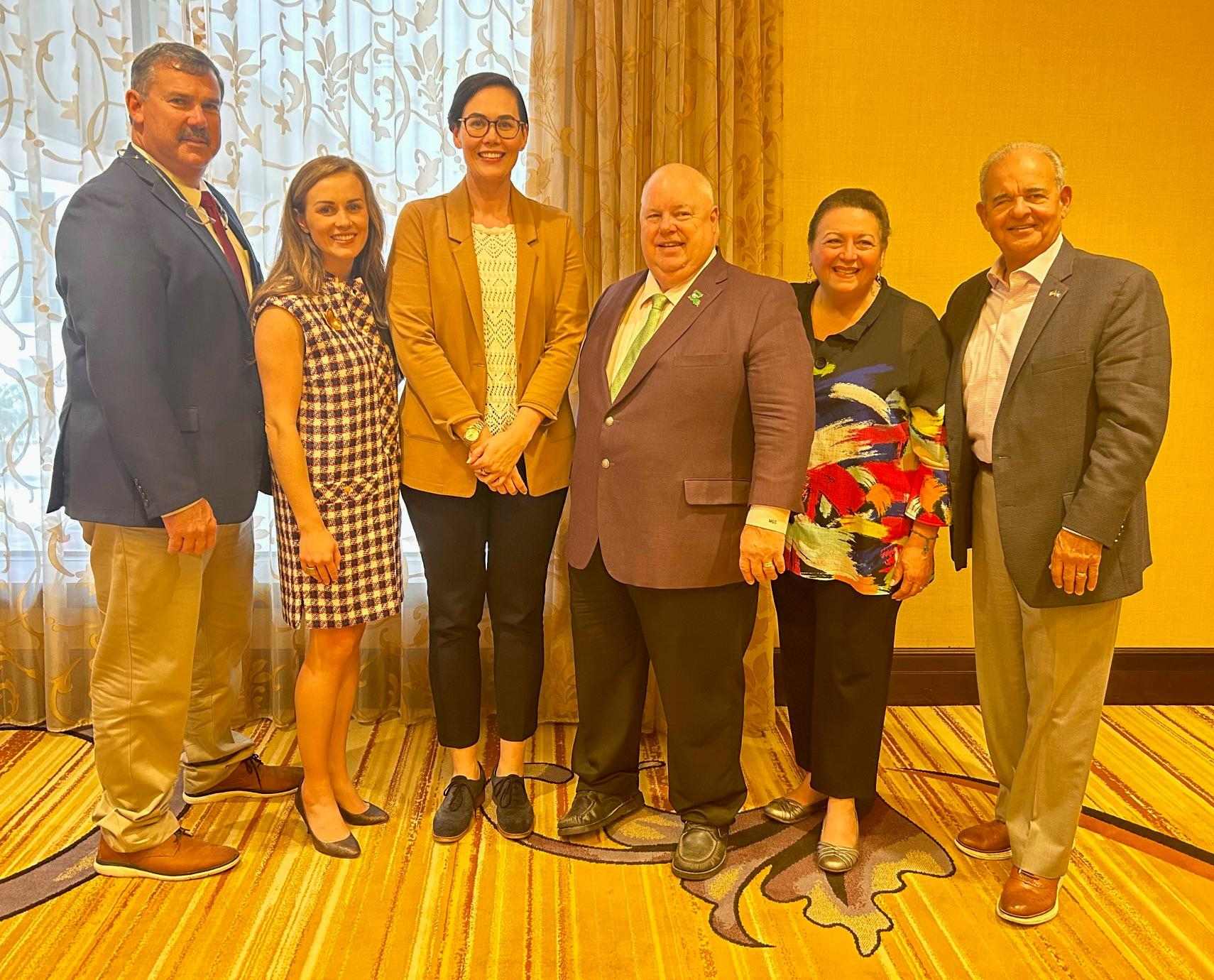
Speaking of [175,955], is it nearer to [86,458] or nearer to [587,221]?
→ [86,458]

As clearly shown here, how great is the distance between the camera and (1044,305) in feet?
6.63

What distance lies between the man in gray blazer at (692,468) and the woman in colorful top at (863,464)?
128 mm

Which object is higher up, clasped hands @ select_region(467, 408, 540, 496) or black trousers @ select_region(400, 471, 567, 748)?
clasped hands @ select_region(467, 408, 540, 496)

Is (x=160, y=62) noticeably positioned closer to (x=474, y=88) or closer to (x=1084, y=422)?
(x=474, y=88)

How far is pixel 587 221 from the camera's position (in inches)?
115

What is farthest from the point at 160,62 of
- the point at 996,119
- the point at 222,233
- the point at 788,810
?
the point at 996,119

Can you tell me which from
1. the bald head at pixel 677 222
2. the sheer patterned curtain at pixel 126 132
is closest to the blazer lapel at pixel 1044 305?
the bald head at pixel 677 222

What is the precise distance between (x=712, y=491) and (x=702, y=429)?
14 centimetres

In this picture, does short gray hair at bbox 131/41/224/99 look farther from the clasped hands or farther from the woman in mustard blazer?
the clasped hands

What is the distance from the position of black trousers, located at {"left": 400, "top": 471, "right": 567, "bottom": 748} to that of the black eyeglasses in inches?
31.8

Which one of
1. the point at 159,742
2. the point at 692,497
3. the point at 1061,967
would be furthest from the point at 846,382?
the point at 159,742

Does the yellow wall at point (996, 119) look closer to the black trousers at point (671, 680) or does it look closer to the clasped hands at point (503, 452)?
the clasped hands at point (503, 452)

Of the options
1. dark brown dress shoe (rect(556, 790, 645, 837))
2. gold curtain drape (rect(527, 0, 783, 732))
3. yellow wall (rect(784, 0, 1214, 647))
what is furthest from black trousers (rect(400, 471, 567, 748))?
yellow wall (rect(784, 0, 1214, 647))

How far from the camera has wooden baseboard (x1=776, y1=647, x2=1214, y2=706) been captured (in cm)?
334
